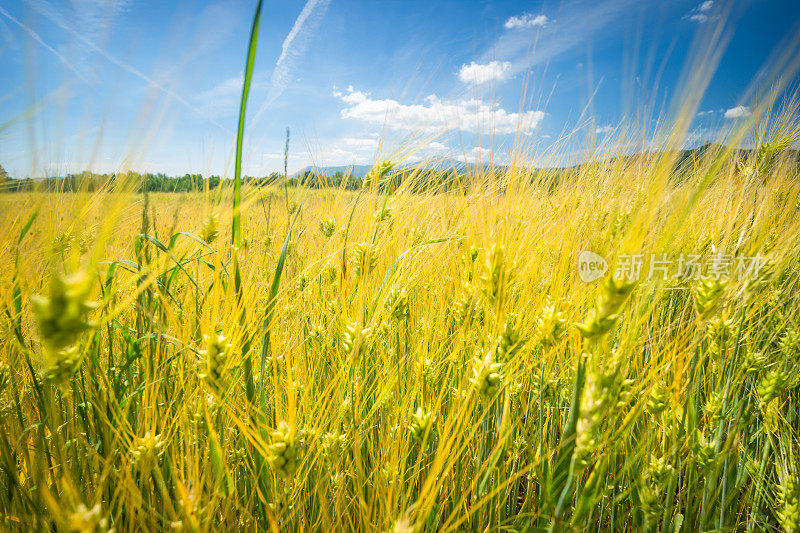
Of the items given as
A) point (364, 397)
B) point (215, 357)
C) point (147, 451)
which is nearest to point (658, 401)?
point (364, 397)

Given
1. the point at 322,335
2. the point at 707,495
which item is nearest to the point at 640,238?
the point at 707,495

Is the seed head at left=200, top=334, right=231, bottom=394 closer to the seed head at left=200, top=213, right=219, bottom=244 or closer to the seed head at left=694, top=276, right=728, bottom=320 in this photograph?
the seed head at left=200, top=213, right=219, bottom=244

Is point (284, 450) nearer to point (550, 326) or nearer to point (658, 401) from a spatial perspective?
point (550, 326)

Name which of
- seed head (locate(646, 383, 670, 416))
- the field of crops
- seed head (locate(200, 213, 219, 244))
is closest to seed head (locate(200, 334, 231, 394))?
the field of crops

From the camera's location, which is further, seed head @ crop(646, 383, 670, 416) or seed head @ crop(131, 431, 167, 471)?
seed head @ crop(646, 383, 670, 416)

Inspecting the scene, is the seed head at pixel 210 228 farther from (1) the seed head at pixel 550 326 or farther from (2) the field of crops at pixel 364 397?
(1) the seed head at pixel 550 326

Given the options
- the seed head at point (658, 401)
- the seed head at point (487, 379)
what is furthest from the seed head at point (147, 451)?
the seed head at point (658, 401)

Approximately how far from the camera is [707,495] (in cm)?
69

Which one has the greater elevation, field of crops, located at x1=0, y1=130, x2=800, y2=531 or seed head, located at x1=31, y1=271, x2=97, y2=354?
seed head, located at x1=31, y1=271, x2=97, y2=354

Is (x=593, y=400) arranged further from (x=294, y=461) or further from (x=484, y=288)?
(x=294, y=461)

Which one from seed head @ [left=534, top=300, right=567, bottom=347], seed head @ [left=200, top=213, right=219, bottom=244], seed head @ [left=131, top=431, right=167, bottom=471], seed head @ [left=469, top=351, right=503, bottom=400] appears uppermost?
seed head @ [left=200, top=213, right=219, bottom=244]

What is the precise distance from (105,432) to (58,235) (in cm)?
57

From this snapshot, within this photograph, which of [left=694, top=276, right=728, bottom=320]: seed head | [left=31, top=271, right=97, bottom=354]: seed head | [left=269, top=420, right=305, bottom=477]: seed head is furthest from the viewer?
[left=694, top=276, right=728, bottom=320]: seed head

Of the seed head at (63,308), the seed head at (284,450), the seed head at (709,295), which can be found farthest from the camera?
the seed head at (709,295)
